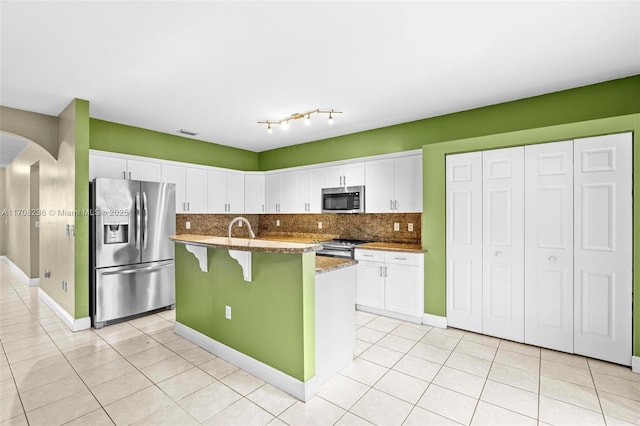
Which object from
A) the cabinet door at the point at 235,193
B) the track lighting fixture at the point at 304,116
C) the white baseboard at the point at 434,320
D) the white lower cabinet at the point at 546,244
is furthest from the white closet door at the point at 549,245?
the cabinet door at the point at 235,193

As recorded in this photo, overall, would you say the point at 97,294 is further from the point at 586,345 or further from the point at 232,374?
the point at 586,345

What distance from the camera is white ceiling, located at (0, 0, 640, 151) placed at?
6.73 ft

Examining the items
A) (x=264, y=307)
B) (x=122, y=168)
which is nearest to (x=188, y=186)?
(x=122, y=168)

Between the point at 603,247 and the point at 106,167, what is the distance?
5723mm

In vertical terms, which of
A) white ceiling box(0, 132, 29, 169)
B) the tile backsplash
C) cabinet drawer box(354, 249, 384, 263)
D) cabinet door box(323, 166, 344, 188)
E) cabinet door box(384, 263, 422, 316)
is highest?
white ceiling box(0, 132, 29, 169)

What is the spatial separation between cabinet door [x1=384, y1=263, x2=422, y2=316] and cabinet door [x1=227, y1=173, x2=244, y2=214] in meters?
3.18

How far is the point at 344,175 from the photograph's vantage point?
194 inches

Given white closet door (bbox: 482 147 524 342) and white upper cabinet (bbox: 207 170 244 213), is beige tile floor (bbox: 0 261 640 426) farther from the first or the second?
white upper cabinet (bbox: 207 170 244 213)

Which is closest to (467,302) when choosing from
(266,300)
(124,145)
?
(266,300)

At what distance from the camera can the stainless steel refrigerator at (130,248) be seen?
12.3 ft

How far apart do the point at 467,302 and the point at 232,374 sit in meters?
2.67

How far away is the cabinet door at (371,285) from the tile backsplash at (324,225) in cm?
78

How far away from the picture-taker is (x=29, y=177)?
5.89m

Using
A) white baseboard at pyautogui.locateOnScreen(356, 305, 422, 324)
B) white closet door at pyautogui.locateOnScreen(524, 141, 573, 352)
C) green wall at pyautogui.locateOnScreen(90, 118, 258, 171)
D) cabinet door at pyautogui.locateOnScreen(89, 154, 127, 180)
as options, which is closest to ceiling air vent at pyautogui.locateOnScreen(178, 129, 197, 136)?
green wall at pyautogui.locateOnScreen(90, 118, 258, 171)
